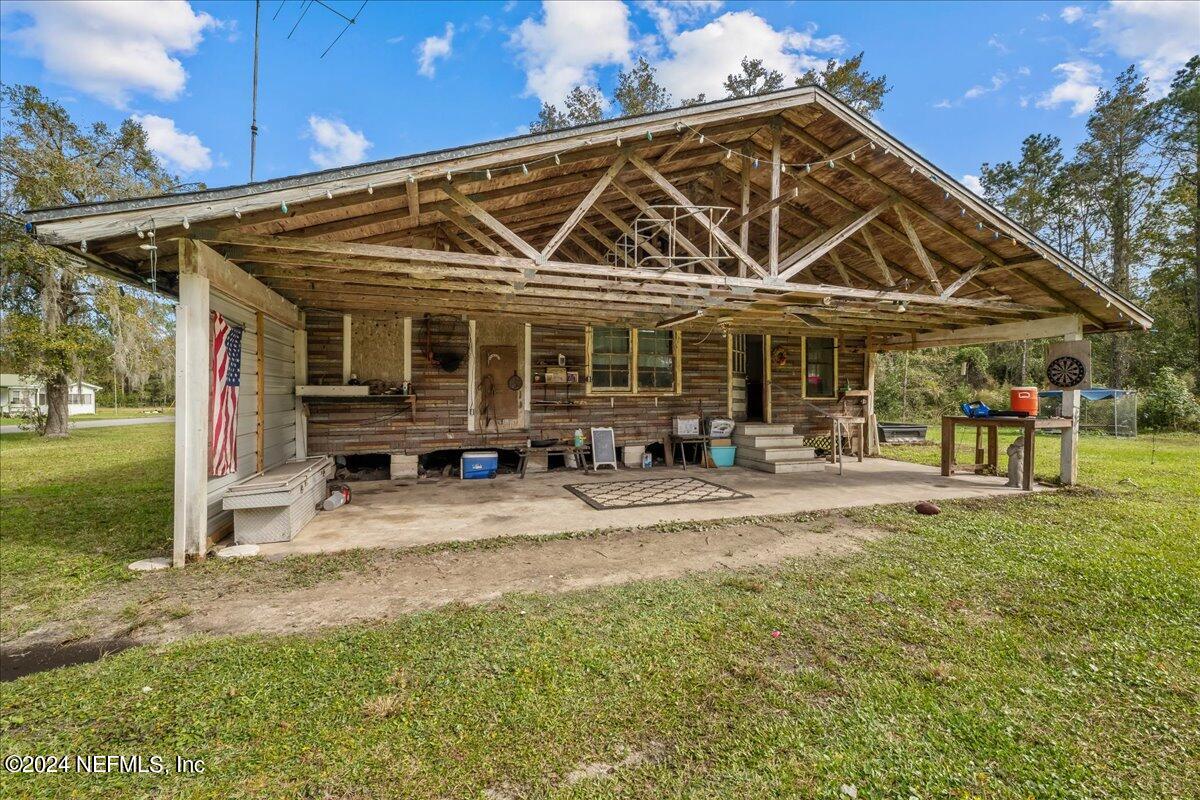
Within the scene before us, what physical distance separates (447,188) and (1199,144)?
30.7 m

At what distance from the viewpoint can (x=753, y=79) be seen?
18031 millimetres

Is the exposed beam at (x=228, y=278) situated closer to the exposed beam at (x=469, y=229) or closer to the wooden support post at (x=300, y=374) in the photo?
the wooden support post at (x=300, y=374)

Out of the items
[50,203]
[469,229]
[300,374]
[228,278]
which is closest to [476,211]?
[469,229]

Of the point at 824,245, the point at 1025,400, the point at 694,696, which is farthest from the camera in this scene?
the point at 1025,400

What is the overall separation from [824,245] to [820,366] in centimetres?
515

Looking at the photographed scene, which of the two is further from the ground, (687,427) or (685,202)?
(685,202)

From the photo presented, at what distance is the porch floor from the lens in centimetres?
480

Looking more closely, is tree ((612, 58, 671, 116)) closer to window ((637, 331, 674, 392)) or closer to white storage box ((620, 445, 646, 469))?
window ((637, 331, 674, 392))

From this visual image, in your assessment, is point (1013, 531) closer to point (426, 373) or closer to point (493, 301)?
point (493, 301)

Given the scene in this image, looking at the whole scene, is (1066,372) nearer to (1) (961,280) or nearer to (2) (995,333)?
(2) (995,333)

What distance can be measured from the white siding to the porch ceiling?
58cm

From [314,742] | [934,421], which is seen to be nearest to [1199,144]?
[934,421]

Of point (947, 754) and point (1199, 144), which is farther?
point (1199, 144)

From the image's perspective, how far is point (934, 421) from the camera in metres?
19.8
